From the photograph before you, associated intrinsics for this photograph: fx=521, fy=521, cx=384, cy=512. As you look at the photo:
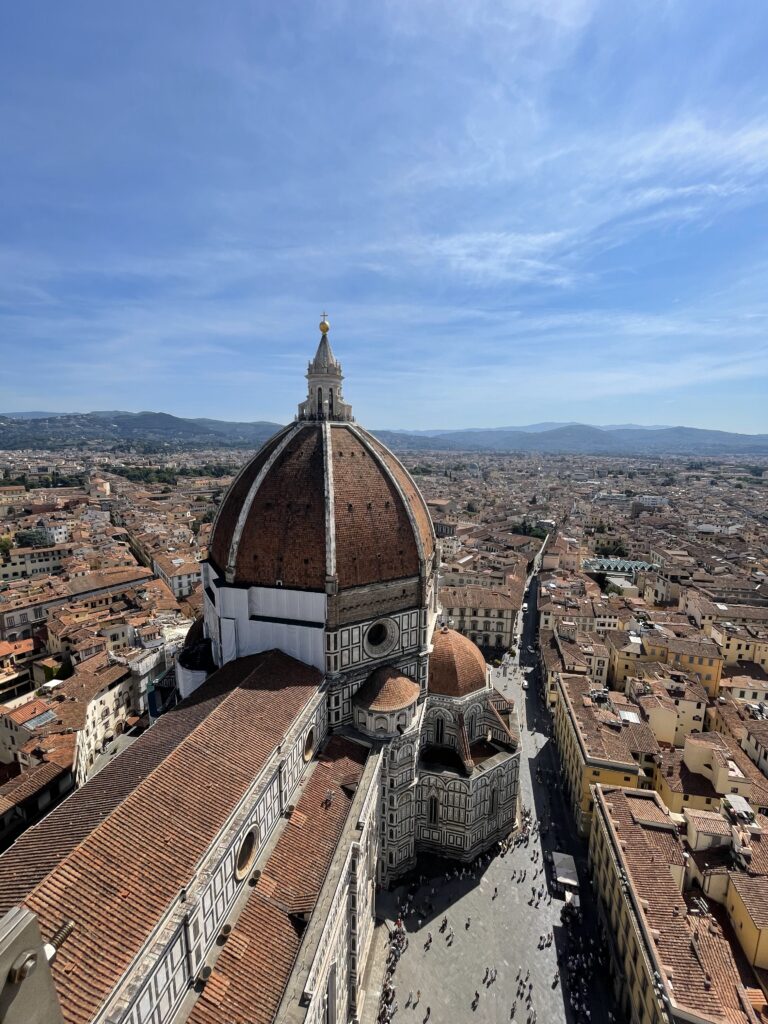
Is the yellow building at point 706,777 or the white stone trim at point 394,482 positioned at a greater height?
the white stone trim at point 394,482

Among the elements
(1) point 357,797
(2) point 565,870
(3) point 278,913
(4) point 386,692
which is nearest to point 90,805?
(3) point 278,913

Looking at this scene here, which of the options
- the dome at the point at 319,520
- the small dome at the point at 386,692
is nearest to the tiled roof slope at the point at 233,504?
the dome at the point at 319,520

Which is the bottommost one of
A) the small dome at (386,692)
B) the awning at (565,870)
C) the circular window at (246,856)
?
the awning at (565,870)

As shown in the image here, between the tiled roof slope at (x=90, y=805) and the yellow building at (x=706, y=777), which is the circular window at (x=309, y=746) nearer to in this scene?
the tiled roof slope at (x=90, y=805)

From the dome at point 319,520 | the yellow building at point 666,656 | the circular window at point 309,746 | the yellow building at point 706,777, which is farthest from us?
the yellow building at point 666,656

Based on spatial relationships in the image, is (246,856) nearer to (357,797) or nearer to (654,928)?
(357,797)

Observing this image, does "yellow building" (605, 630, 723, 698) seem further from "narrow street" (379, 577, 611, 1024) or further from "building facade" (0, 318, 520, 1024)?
"building facade" (0, 318, 520, 1024)

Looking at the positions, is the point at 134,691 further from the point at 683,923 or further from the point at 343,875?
the point at 683,923
